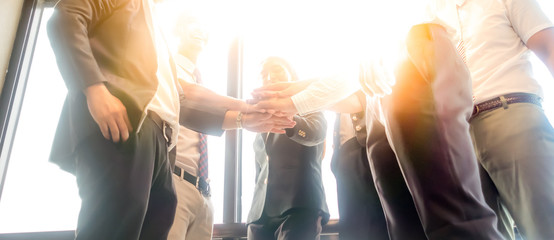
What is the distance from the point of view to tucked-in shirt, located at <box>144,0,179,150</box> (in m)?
0.87

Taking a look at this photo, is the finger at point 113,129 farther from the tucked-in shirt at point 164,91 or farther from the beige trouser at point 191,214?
the beige trouser at point 191,214

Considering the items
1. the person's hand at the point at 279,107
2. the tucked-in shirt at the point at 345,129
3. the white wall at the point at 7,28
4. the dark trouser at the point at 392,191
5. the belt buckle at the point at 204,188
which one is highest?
the white wall at the point at 7,28

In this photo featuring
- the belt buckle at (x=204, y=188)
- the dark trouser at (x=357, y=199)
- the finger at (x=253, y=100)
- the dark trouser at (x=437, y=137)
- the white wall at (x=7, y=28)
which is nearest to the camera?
the dark trouser at (x=437, y=137)

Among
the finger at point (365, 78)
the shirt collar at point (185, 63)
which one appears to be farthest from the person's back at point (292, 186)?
the finger at point (365, 78)

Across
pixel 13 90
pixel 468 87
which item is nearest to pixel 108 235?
pixel 468 87

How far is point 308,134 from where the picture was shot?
1490mm

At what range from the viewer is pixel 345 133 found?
142 cm

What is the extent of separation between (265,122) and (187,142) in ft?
1.06

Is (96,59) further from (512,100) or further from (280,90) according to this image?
(512,100)

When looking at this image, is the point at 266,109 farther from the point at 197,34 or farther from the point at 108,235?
the point at 108,235

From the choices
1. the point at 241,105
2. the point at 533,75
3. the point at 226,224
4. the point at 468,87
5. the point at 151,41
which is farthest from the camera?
the point at 226,224

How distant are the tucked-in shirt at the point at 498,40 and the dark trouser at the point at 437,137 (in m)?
0.48

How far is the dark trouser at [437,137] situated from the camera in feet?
2.08

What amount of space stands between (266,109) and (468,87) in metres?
0.84
